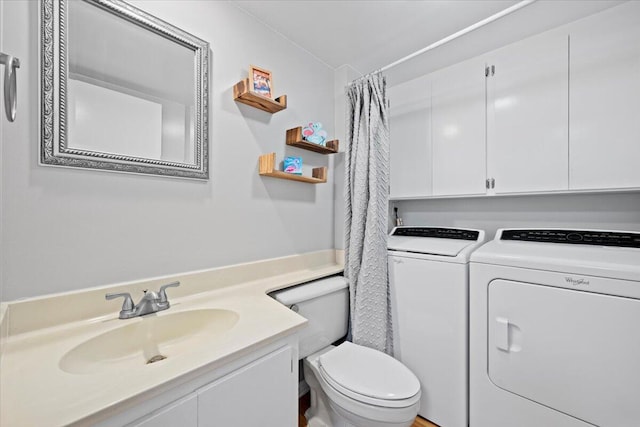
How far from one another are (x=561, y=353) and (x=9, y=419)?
1915 millimetres

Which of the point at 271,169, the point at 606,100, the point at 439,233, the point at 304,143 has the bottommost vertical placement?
the point at 439,233

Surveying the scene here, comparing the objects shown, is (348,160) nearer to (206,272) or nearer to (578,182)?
(206,272)

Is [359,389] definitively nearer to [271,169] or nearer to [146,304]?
[146,304]

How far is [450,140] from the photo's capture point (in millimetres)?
1922

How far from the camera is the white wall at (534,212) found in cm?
160

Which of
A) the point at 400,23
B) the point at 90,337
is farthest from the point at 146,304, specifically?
the point at 400,23

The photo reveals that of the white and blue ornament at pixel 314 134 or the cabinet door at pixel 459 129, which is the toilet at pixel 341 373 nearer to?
the white and blue ornament at pixel 314 134

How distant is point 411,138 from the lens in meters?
2.13

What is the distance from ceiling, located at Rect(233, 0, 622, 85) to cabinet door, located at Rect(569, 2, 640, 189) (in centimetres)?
13

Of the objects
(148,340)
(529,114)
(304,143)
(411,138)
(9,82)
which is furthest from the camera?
(411,138)

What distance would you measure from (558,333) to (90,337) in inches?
77.2

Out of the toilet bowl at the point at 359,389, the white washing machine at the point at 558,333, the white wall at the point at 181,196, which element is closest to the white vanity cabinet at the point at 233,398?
the toilet bowl at the point at 359,389

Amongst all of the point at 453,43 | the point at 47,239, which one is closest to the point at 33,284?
the point at 47,239

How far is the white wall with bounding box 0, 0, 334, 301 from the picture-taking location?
0.89 m
